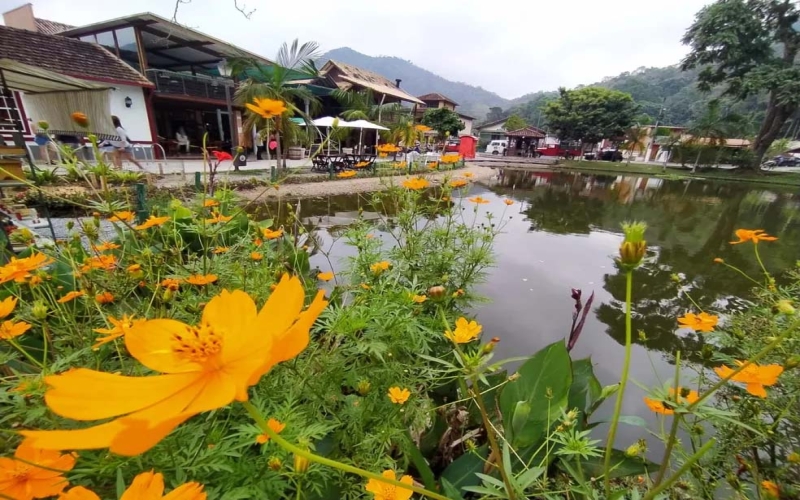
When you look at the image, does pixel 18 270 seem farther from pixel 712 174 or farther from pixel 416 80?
pixel 416 80

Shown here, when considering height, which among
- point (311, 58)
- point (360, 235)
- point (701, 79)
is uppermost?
point (701, 79)

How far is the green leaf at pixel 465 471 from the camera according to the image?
94cm

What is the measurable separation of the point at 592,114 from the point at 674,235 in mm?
18591

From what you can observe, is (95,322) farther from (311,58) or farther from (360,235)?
(311,58)

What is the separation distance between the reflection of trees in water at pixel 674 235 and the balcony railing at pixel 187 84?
28.4ft

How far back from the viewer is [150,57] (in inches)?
398

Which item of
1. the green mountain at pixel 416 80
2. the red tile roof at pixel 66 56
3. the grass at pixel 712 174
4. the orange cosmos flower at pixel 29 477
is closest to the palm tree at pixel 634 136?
the grass at pixel 712 174

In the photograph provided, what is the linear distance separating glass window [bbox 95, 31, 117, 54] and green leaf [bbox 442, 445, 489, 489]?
11419mm

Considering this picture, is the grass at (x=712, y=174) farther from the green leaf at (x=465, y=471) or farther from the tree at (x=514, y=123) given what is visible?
the green leaf at (x=465, y=471)

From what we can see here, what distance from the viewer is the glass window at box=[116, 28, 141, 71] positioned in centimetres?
804

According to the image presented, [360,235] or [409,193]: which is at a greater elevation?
[409,193]

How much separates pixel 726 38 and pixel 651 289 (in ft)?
65.1

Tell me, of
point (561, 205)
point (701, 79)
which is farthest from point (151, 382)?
point (701, 79)

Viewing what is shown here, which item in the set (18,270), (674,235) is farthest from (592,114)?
(18,270)
